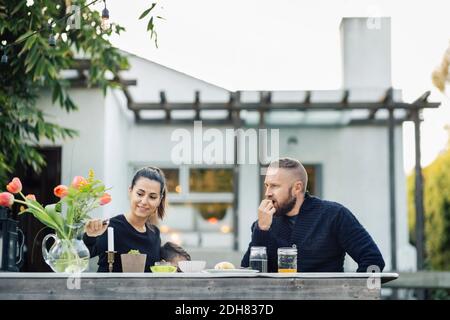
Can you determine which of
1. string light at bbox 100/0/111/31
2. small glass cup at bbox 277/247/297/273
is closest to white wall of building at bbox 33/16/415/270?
string light at bbox 100/0/111/31

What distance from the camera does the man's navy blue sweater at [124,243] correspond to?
130 inches

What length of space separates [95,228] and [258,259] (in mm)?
608

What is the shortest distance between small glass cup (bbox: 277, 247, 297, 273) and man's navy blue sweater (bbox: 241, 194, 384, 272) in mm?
267

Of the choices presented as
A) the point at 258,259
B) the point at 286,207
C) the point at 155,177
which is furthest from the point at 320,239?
the point at 155,177

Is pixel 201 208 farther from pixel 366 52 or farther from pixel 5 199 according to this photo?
pixel 5 199

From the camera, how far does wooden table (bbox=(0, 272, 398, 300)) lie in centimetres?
269

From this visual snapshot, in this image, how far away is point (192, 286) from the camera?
2717 millimetres

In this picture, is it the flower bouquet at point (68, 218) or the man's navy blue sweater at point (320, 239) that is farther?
the man's navy blue sweater at point (320, 239)

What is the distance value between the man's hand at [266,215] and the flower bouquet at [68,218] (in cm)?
62

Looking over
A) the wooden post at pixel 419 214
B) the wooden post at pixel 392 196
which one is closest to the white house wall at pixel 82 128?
the wooden post at pixel 392 196

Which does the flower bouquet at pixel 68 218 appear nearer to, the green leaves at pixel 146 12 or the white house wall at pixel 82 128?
the green leaves at pixel 146 12

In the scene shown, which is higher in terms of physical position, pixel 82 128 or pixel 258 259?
pixel 82 128
